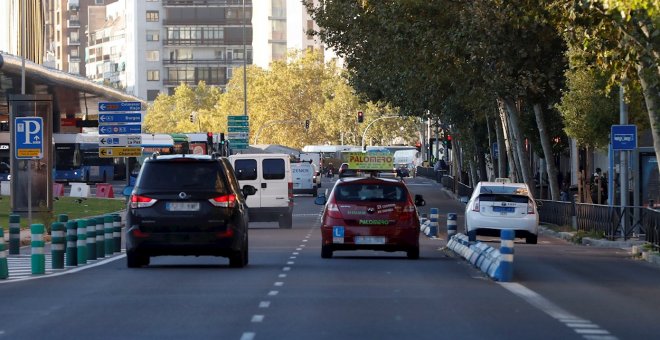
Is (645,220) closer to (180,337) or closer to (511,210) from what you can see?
(511,210)

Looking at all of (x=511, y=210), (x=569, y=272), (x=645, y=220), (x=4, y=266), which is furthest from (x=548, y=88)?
(x=4, y=266)

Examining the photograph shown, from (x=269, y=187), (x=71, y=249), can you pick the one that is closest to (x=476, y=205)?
(x=269, y=187)

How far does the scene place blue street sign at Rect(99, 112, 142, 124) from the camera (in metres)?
46.0

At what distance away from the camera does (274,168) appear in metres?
46.9

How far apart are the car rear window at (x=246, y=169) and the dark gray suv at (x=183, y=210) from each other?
22341 mm

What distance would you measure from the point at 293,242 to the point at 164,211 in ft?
40.4

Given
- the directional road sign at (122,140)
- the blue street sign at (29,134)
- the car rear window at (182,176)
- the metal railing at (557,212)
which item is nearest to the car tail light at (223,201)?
the car rear window at (182,176)

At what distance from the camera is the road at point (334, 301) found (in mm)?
14742

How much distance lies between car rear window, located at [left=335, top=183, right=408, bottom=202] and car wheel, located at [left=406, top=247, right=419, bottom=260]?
93cm

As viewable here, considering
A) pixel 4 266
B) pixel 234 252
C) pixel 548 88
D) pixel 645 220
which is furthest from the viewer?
pixel 548 88

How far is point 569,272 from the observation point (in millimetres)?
25391

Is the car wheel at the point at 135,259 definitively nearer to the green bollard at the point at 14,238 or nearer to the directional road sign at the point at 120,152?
the green bollard at the point at 14,238

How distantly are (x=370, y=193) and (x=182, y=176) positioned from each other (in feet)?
15.8

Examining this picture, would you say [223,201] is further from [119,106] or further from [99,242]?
[119,106]
